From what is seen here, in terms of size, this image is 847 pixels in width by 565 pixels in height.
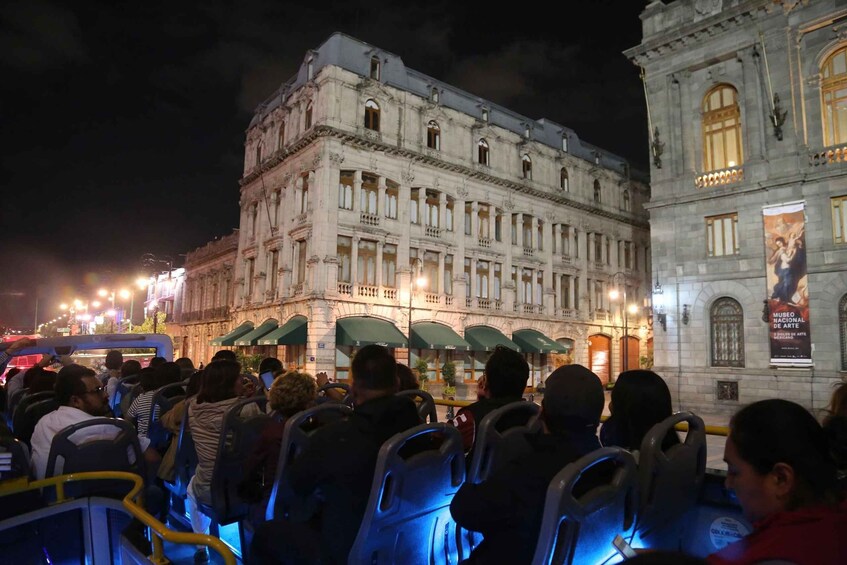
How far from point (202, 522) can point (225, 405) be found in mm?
1166

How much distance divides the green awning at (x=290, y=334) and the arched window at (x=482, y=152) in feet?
53.7

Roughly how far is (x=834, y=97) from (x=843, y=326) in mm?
8564

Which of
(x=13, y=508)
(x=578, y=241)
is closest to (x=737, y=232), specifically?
(x=578, y=241)

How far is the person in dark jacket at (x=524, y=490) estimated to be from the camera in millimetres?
2760

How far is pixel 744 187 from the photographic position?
22016mm

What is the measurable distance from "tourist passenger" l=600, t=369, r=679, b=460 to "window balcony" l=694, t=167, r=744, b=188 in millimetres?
22179

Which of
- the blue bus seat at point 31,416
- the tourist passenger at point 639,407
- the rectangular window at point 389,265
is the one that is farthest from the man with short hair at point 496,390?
the rectangular window at point 389,265

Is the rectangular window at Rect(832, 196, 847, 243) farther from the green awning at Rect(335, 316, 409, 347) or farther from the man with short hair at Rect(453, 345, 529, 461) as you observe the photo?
the man with short hair at Rect(453, 345, 529, 461)

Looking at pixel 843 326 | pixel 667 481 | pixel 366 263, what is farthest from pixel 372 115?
pixel 667 481

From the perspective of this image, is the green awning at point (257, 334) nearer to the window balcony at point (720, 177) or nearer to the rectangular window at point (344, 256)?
the rectangular window at point (344, 256)

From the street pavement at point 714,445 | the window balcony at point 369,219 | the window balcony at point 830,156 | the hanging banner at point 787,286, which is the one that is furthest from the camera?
the window balcony at point 369,219

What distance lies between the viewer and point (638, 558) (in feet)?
3.33

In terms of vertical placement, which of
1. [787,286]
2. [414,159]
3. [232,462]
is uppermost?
[414,159]

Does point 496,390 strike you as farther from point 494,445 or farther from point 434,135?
point 434,135
